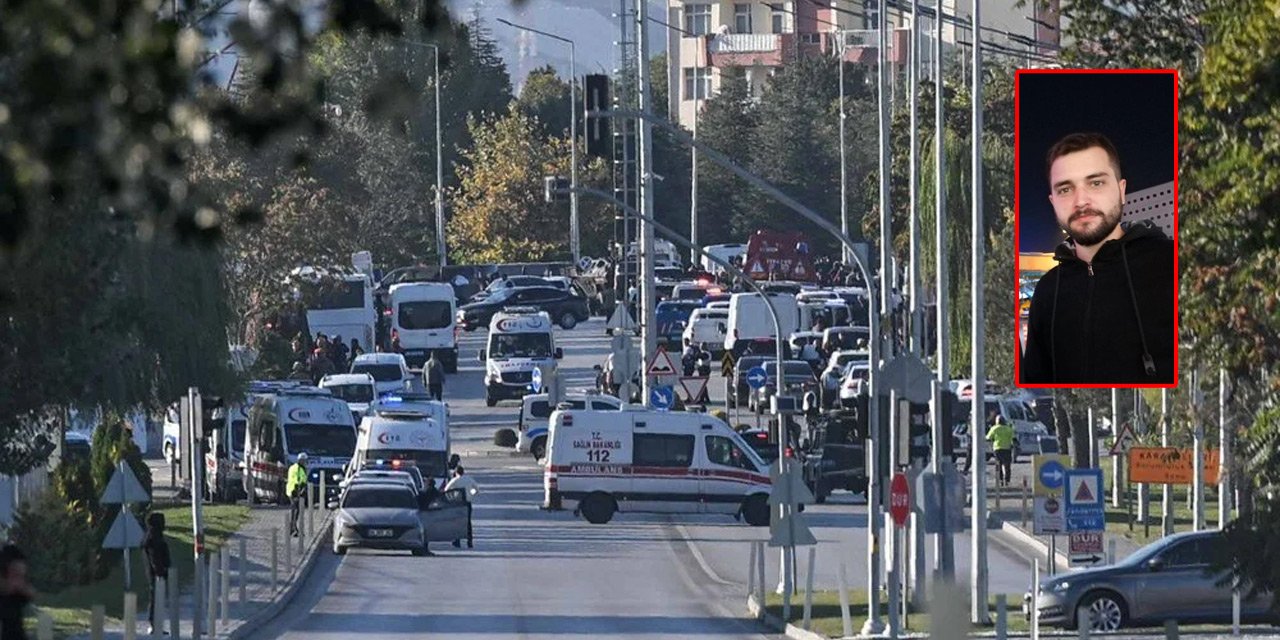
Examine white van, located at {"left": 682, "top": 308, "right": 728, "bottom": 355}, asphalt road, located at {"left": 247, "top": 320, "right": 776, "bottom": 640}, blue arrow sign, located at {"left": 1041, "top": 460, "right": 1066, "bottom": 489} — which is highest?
white van, located at {"left": 682, "top": 308, "right": 728, "bottom": 355}

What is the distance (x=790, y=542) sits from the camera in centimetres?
3216

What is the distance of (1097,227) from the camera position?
25.5 m

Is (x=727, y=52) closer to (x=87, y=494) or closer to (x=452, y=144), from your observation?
(x=452, y=144)

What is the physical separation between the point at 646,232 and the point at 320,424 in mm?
9506

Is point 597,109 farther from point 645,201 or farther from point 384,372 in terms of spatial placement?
point 384,372

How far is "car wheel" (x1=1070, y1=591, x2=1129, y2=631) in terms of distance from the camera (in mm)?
32344

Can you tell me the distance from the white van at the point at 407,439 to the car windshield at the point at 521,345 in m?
23.3

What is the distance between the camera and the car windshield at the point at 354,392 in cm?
6334

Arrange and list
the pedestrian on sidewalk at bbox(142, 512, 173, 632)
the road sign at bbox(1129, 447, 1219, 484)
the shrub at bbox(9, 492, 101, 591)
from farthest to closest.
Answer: the road sign at bbox(1129, 447, 1219, 484)
the shrub at bbox(9, 492, 101, 591)
the pedestrian on sidewalk at bbox(142, 512, 173, 632)

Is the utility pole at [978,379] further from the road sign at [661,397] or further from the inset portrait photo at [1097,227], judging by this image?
the road sign at [661,397]

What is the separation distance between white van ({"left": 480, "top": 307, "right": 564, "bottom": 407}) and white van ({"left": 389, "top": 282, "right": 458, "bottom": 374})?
7.00m

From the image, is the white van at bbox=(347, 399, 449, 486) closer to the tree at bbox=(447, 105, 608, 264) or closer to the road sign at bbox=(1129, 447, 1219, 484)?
the road sign at bbox=(1129, 447, 1219, 484)

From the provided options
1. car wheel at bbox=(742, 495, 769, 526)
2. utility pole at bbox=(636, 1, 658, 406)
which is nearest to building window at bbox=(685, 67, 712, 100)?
utility pole at bbox=(636, 1, 658, 406)

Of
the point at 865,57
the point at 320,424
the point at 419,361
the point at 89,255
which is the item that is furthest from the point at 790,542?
the point at 865,57
